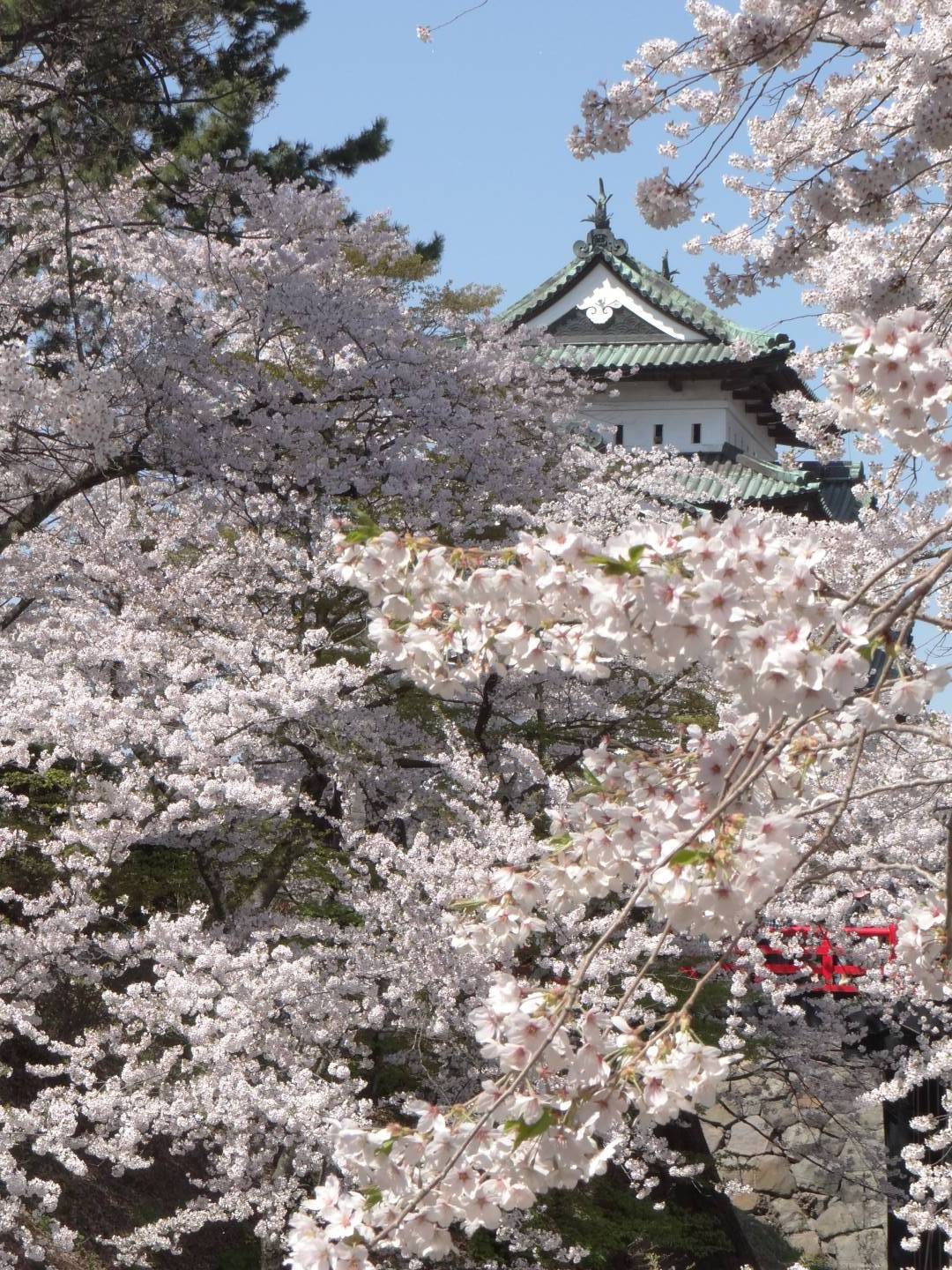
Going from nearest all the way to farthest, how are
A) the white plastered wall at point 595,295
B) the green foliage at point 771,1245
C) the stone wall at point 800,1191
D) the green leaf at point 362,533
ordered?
1. the green leaf at point 362,533
2. the green foliage at point 771,1245
3. the stone wall at point 800,1191
4. the white plastered wall at point 595,295

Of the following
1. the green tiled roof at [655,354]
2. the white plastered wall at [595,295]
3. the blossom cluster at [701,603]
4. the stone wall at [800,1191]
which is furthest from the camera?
the white plastered wall at [595,295]

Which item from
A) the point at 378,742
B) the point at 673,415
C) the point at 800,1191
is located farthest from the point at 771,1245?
the point at 673,415

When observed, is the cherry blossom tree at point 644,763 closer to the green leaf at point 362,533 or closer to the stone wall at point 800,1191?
the green leaf at point 362,533

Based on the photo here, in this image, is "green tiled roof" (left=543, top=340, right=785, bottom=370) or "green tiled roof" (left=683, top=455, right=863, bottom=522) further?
"green tiled roof" (left=543, top=340, right=785, bottom=370)

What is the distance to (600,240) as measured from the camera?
2038 cm

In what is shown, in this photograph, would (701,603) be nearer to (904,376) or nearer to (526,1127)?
(904,376)

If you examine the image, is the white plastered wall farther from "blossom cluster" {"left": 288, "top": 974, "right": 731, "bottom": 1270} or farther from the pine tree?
"blossom cluster" {"left": 288, "top": 974, "right": 731, "bottom": 1270}

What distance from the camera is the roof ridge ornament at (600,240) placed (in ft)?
66.7

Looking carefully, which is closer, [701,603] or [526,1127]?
[701,603]

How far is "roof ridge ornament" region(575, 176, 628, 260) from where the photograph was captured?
801 inches

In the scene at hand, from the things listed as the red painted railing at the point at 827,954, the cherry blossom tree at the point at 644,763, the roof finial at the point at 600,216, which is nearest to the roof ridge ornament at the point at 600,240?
the roof finial at the point at 600,216

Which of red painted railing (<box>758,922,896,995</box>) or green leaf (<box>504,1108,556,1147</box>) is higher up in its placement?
red painted railing (<box>758,922,896,995</box>)

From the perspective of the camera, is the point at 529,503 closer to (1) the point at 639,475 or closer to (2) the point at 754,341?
(1) the point at 639,475

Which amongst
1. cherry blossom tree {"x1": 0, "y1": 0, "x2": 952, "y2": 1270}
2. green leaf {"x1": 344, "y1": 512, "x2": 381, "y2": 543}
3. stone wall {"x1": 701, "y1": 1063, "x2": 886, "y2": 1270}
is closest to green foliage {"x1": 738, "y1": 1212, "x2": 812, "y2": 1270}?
stone wall {"x1": 701, "y1": 1063, "x2": 886, "y2": 1270}
